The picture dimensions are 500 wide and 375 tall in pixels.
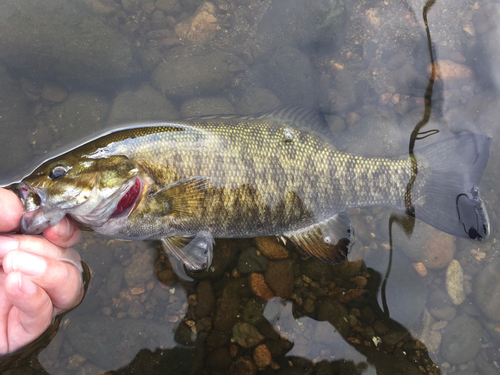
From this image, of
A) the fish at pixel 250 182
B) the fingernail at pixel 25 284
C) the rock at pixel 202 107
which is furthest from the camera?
the rock at pixel 202 107

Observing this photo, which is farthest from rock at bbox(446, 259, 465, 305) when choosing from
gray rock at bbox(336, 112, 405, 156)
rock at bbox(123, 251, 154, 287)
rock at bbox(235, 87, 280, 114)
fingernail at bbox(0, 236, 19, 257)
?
fingernail at bbox(0, 236, 19, 257)

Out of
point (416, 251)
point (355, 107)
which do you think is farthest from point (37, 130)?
point (416, 251)

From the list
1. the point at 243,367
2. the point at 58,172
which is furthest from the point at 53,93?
the point at 243,367

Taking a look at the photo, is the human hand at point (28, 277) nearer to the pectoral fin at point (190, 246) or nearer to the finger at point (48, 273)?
the finger at point (48, 273)

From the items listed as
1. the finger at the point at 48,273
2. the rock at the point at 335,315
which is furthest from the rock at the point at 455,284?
the finger at the point at 48,273

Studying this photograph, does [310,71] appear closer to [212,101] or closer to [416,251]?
[212,101]

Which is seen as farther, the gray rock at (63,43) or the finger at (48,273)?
the gray rock at (63,43)

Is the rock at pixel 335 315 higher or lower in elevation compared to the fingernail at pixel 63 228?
lower
